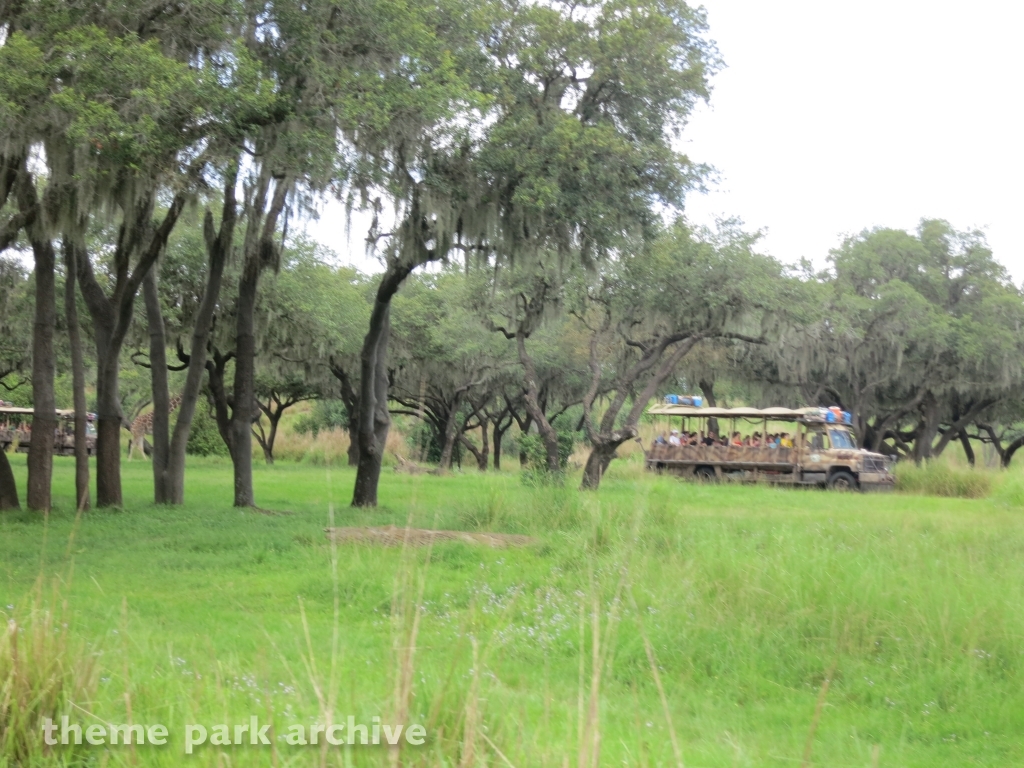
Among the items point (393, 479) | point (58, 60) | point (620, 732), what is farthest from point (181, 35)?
point (393, 479)

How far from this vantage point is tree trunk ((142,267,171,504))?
17.2 metres

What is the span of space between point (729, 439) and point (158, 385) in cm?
1972

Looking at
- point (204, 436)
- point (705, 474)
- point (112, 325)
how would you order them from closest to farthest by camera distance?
point (112, 325) → point (705, 474) → point (204, 436)

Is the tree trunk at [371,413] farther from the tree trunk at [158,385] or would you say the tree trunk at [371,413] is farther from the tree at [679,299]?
the tree at [679,299]

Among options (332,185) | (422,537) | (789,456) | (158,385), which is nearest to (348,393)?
(789,456)

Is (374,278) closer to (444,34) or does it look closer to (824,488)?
(824,488)

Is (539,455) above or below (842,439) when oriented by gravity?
below

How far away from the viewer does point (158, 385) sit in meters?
17.3

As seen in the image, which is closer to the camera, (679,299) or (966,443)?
(679,299)

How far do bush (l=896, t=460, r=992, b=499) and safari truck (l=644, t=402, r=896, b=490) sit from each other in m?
0.46

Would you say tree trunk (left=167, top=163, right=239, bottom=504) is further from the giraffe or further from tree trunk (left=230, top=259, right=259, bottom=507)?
the giraffe

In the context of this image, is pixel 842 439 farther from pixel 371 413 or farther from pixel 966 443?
pixel 371 413

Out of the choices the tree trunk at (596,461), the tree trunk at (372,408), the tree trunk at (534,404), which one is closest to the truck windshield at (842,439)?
the tree trunk at (596,461)

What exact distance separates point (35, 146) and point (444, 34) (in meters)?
5.45
